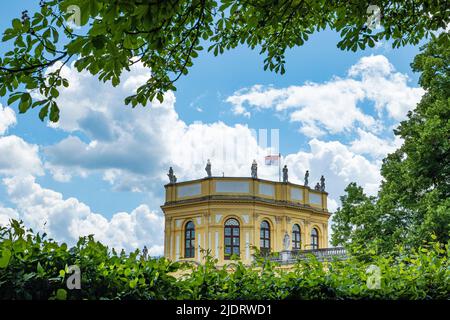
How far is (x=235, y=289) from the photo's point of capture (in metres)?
4.89

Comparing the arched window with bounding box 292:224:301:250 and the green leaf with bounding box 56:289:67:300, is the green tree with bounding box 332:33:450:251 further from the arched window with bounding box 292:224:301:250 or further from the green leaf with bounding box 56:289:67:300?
the arched window with bounding box 292:224:301:250

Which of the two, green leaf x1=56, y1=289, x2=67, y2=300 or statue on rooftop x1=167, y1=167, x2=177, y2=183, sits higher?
statue on rooftop x1=167, y1=167, x2=177, y2=183

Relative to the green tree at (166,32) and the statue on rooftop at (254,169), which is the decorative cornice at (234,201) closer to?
the statue on rooftop at (254,169)

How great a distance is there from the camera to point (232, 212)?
3180 centimetres

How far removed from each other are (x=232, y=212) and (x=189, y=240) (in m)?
3.18

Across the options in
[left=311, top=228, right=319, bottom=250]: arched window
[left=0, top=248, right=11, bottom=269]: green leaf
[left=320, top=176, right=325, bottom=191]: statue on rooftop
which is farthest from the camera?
[left=320, top=176, right=325, bottom=191]: statue on rooftop

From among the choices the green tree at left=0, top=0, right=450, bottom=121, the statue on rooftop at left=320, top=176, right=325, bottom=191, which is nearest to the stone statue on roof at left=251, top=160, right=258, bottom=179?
the statue on rooftop at left=320, top=176, right=325, bottom=191

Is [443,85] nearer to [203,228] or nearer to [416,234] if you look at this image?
[416,234]

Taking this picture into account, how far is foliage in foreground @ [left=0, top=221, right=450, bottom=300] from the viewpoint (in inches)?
153

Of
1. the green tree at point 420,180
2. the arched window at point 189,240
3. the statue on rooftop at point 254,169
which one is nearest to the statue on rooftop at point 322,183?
the statue on rooftop at point 254,169

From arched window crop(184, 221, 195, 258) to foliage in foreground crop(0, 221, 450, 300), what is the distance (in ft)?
87.9

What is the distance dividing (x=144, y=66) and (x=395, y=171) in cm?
1277
